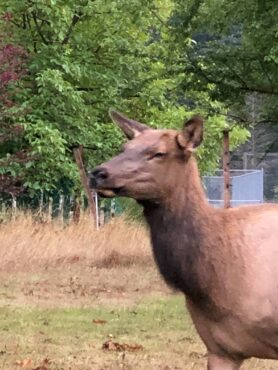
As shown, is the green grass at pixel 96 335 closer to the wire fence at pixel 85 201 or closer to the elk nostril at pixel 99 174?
the elk nostril at pixel 99 174

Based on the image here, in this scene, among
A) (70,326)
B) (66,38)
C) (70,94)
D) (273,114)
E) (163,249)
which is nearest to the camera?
(163,249)

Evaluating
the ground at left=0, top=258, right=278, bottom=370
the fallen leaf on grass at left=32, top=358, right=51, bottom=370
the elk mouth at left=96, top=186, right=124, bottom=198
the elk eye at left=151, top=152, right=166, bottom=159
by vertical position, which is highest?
the elk eye at left=151, top=152, right=166, bottom=159

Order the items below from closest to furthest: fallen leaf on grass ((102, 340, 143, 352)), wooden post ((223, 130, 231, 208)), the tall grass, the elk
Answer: the elk
fallen leaf on grass ((102, 340, 143, 352))
the tall grass
wooden post ((223, 130, 231, 208))

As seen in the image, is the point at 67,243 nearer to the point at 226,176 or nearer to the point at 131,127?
the point at 226,176

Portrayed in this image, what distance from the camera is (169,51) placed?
1948cm

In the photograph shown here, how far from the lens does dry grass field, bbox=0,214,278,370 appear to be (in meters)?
9.09

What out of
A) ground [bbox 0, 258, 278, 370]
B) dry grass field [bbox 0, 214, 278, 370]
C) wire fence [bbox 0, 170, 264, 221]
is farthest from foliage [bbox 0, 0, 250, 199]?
ground [bbox 0, 258, 278, 370]

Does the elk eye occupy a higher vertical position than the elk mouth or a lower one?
higher

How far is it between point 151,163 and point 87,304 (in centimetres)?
704

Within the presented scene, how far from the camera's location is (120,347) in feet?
31.3

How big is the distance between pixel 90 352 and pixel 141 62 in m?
17.2

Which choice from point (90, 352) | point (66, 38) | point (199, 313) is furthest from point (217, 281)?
point (66, 38)

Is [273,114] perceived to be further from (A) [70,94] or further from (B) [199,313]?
(B) [199,313]

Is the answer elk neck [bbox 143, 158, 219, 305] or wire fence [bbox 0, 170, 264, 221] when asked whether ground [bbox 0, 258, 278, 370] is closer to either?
elk neck [bbox 143, 158, 219, 305]
